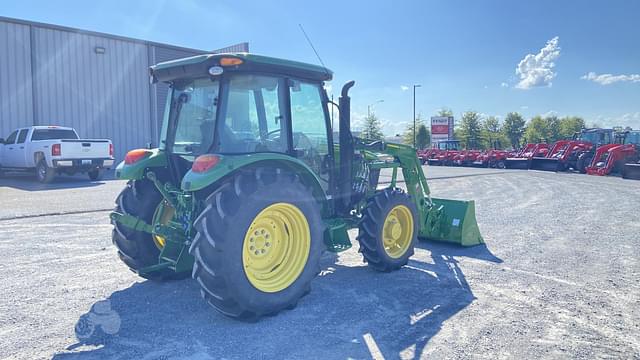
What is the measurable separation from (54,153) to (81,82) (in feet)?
27.1

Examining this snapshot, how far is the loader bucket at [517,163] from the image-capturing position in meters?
30.1

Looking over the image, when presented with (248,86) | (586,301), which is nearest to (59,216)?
(248,86)

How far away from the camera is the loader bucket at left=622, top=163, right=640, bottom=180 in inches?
896

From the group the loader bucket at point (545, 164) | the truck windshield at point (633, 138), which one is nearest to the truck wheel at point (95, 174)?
the loader bucket at point (545, 164)

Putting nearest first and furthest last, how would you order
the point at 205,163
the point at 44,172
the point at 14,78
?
1. the point at 205,163
2. the point at 44,172
3. the point at 14,78

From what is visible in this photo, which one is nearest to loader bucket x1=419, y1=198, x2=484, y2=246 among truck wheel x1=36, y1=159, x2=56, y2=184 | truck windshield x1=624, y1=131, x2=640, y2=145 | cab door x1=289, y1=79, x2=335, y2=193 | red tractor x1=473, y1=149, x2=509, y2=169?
cab door x1=289, y1=79, x2=335, y2=193

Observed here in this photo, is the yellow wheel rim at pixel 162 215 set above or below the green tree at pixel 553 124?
below

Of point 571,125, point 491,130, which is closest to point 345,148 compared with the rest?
point 491,130

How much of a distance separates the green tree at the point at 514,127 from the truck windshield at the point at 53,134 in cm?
7367

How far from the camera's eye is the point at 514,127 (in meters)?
81.2

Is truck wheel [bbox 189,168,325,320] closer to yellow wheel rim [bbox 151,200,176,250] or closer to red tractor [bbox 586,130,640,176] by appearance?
yellow wheel rim [bbox 151,200,176,250]

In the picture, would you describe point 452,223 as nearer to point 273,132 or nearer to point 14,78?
point 273,132

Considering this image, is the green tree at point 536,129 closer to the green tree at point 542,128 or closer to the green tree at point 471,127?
the green tree at point 542,128

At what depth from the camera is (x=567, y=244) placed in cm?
792
